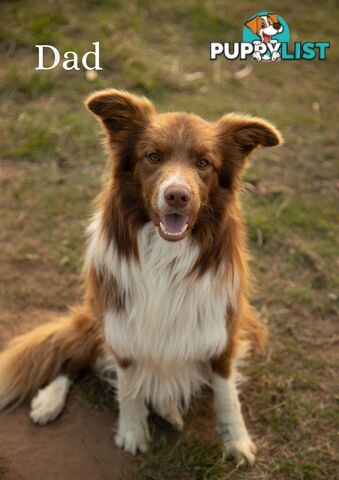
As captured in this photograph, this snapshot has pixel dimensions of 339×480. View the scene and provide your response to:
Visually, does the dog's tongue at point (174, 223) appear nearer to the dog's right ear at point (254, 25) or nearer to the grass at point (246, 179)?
the grass at point (246, 179)

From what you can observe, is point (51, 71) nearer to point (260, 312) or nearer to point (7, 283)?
point (7, 283)

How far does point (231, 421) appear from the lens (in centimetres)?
350

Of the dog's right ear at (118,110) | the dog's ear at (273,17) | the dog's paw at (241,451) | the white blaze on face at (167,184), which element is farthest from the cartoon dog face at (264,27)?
the dog's paw at (241,451)

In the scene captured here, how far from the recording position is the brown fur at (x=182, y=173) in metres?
2.98

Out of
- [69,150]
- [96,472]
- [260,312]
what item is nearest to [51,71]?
[69,150]

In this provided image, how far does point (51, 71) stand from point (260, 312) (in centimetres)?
369

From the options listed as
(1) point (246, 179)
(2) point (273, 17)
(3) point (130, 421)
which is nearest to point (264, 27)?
(2) point (273, 17)

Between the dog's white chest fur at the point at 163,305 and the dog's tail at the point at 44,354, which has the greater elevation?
the dog's white chest fur at the point at 163,305

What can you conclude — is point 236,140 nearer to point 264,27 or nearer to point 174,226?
point 174,226

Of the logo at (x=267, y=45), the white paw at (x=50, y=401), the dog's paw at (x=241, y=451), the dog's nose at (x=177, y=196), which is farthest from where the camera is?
the logo at (x=267, y=45)

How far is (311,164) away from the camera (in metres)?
5.78

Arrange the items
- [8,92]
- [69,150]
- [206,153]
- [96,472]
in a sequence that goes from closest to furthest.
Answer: [206,153], [96,472], [69,150], [8,92]

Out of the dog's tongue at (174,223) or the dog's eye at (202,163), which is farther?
the dog's eye at (202,163)

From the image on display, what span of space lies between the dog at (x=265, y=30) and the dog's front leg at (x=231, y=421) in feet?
13.6
